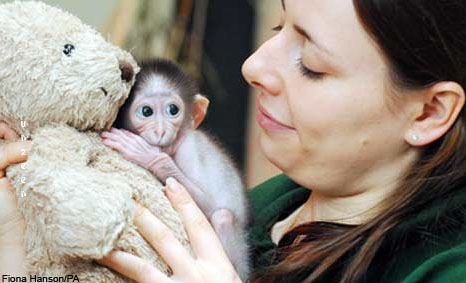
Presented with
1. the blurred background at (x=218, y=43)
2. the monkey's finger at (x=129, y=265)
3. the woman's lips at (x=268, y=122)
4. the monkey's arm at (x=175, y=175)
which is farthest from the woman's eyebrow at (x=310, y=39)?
the blurred background at (x=218, y=43)

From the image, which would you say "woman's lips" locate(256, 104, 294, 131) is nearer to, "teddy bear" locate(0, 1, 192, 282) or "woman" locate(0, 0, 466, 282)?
"woman" locate(0, 0, 466, 282)

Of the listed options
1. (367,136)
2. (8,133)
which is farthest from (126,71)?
(367,136)

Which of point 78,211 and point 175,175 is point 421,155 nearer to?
point 175,175

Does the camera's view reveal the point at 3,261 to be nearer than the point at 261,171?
Yes

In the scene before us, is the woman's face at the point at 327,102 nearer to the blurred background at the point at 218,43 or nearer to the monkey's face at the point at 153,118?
the monkey's face at the point at 153,118

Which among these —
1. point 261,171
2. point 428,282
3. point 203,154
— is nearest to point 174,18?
point 261,171

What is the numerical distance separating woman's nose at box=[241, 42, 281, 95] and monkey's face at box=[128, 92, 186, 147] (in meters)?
0.13

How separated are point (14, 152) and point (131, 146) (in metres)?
0.14

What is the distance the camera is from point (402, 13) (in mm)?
1122

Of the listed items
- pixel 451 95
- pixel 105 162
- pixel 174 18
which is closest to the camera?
pixel 105 162

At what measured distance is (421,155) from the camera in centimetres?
124

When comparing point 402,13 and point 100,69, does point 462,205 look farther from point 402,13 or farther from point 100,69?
point 100,69

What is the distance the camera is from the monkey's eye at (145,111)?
1.12 metres

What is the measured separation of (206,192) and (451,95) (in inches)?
13.5
